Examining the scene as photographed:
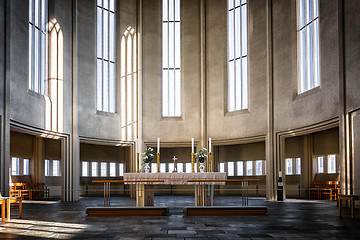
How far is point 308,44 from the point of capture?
17672mm

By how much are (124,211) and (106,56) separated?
467 inches

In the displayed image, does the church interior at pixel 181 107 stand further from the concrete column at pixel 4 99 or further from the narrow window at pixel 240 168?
the narrow window at pixel 240 168

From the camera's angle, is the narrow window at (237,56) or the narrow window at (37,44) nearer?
the narrow window at (37,44)

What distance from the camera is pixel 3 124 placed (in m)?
14.1

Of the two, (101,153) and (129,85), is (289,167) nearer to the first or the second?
(129,85)

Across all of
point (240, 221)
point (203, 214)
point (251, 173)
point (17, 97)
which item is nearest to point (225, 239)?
point (240, 221)

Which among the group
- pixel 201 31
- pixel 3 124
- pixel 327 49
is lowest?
pixel 3 124

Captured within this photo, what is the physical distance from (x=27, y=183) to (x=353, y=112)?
14712mm

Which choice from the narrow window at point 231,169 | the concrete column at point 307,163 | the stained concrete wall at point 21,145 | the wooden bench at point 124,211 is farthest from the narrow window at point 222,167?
the wooden bench at point 124,211

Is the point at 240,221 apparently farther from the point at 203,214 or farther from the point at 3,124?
the point at 3,124

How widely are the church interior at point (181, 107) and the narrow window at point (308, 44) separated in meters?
0.05

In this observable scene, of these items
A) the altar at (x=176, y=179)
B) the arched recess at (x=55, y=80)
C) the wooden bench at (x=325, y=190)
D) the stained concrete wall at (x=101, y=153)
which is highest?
the arched recess at (x=55, y=80)

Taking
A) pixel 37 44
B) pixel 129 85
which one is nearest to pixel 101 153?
pixel 129 85

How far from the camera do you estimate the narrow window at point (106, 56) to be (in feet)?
70.4
